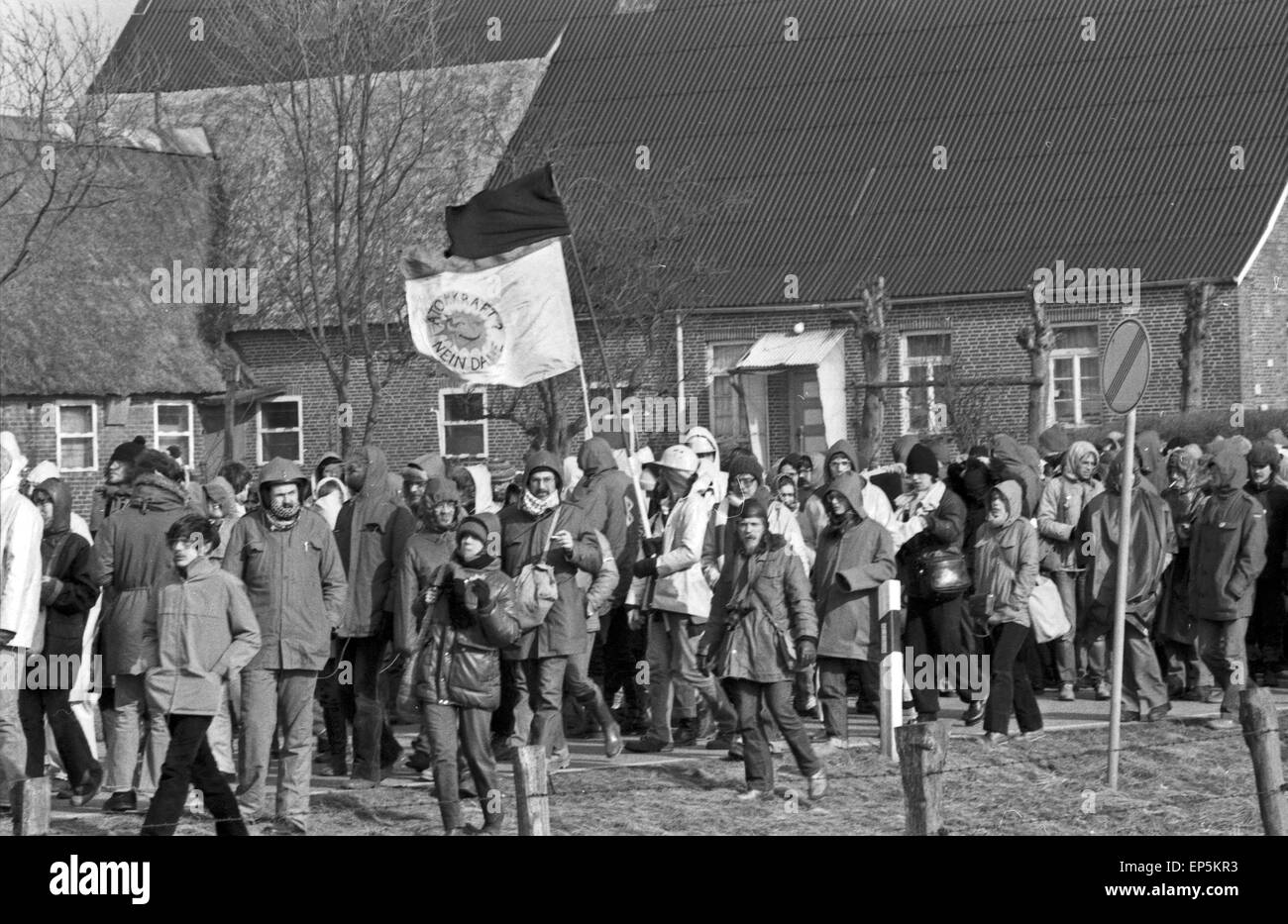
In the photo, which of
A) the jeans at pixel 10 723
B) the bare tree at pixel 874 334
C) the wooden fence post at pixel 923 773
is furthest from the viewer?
the bare tree at pixel 874 334

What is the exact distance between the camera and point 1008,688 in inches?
557

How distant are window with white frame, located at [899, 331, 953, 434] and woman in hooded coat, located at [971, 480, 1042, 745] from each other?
23.1m

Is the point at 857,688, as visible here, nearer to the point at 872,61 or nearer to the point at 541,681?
the point at 541,681

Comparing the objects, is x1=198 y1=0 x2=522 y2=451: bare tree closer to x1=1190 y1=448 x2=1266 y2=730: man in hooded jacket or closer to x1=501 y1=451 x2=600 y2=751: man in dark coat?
x1=1190 y1=448 x2=1266 y2=730: man in hooded jacket

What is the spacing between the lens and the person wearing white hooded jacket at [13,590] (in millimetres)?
11672

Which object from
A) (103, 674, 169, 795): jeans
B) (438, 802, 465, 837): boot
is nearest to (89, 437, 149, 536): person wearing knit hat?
(103, 674, 169, 795): jeans

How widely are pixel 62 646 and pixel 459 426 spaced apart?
28912 mm

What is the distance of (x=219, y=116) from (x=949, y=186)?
14.1 meters

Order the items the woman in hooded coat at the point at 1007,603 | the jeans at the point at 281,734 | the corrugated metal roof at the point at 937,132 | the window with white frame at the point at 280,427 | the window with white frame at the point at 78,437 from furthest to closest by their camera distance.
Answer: the window with white frame at the point at 280,427 → the window with white frame at the point at 78,437 → the corrugated metal roof at the point at 937,132 → the woman in hooded coat at the point at 1007,603 → the jeans at the point at 281,734

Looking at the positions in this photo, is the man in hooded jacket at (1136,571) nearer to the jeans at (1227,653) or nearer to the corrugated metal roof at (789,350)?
the jeans at (1227,653)

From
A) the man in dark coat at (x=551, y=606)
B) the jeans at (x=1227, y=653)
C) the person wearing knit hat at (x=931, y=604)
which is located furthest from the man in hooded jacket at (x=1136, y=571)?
the man in dark coat at (x=551, y=606)

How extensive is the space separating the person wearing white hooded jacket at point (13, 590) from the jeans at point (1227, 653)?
7.59m

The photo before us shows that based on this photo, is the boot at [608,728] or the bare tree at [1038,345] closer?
the boot at [608,728]
